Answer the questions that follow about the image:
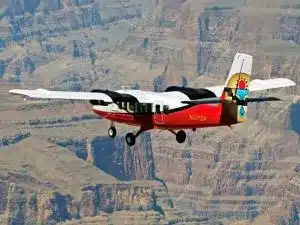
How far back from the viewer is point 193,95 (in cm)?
14600

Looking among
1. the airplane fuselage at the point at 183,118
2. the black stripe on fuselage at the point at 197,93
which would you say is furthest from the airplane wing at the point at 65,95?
the black stripe on fuselage at the point at 197,93

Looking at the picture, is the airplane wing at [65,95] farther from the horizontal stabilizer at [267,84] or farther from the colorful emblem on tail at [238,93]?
the horizontal stabilizer at [267,84]

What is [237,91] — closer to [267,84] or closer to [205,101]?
[205,101]

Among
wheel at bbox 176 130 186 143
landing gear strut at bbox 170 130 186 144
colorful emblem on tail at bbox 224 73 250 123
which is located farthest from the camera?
landing gear strut at bbox 170 130 186 144

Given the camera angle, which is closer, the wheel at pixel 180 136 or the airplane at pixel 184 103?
the airplane at pixel 184 103

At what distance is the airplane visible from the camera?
473ft

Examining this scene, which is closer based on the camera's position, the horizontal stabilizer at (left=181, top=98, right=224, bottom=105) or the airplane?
the horizontal stabilizer at (left=181, top=98, right=224, bottom=105)

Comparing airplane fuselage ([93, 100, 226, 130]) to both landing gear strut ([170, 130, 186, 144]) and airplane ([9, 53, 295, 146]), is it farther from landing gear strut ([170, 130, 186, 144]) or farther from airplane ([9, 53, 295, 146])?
landing gear strut ([170, 130, 186, 144])

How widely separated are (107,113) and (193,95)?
39.1ft

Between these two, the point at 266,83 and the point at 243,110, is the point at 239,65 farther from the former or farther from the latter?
the point at 266,83

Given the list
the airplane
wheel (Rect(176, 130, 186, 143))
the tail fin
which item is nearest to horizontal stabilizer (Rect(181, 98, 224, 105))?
the airplane

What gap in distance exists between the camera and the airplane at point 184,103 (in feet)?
473

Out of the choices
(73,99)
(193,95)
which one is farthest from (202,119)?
(73,99)

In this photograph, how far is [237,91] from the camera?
474 feet
